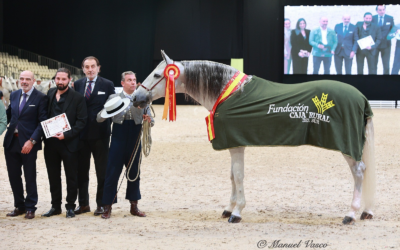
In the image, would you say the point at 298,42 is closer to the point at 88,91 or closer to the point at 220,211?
the point at 220,211

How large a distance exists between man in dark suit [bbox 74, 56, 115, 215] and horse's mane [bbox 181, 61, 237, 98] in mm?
888

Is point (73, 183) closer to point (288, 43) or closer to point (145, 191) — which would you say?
point (145, 191)

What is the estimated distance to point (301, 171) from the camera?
21.7ft

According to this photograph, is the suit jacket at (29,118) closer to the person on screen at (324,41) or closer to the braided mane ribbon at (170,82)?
the braided mane ribbon at (170,82)

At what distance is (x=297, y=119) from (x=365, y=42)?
17200mm

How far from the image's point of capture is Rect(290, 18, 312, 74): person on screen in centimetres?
1967

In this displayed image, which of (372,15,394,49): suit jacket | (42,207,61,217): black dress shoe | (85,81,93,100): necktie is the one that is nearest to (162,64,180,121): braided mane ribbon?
(85,81,93,100): necktie

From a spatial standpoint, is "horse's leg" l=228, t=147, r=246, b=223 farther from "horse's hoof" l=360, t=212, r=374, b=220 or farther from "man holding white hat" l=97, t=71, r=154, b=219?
"horse's hoof" l=360, t=212, r=374, b=220

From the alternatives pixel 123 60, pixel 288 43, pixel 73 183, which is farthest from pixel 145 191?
pixel 123 60

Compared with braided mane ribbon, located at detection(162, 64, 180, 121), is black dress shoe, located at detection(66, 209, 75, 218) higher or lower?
lower

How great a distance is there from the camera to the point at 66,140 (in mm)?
4094

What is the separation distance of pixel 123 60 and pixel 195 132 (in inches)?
479

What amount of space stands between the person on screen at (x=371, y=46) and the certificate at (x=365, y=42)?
3.5 inches

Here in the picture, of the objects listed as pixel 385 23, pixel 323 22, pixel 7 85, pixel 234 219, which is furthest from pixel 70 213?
pixel 385 23
